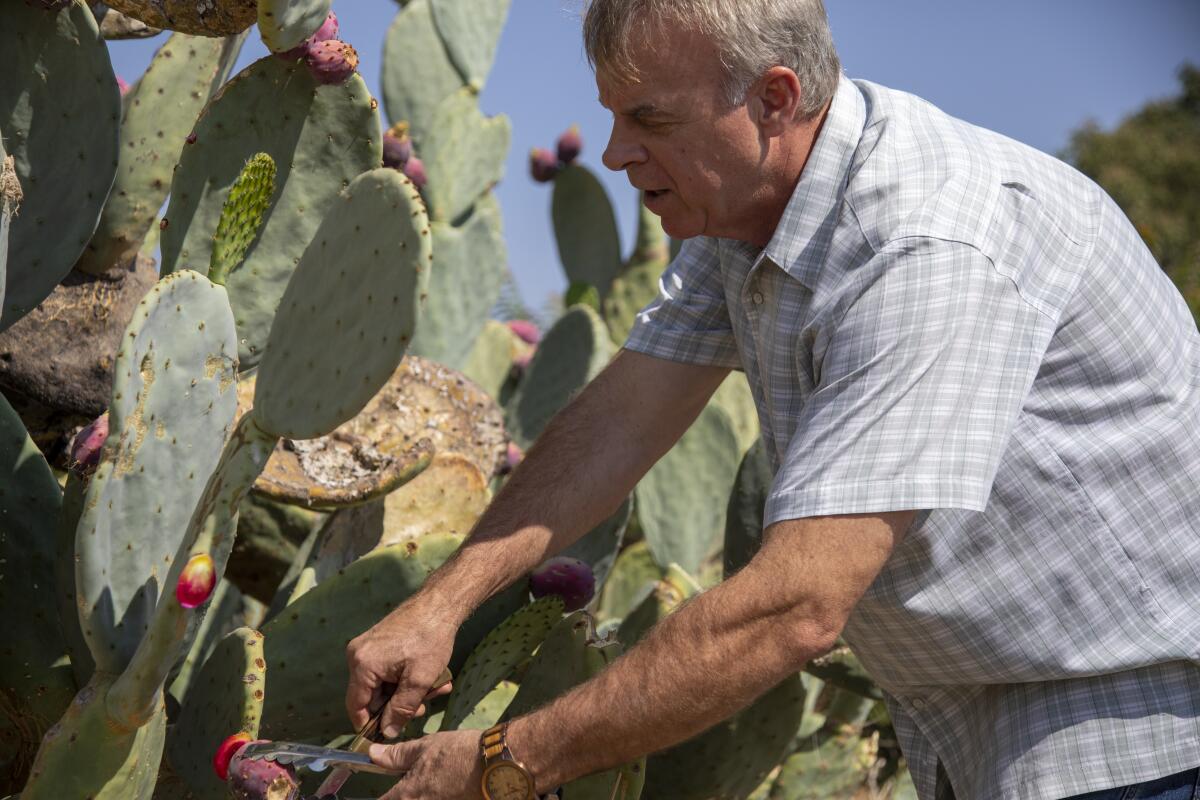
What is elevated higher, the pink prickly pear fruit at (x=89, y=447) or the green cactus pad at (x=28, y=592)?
the pink prickly pear fruit at (x=89, y=447)

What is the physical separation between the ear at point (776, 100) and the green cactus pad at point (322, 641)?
0.85m

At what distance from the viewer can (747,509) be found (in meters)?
2.57

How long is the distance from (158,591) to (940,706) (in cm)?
100

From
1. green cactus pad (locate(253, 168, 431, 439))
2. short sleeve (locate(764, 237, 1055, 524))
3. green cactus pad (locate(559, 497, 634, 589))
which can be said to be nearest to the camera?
short sleeve (locate(764, 237, 1055, 524))

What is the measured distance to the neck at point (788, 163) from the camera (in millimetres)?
1617

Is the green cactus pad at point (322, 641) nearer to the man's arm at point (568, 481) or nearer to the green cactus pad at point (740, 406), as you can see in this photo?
the man's arm at point (568, 481)

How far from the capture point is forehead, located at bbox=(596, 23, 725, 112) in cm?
154

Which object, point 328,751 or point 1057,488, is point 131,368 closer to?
point 328,751

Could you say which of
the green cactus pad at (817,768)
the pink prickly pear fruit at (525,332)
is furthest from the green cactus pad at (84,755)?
the pink prickly pear fruit at (525,332)

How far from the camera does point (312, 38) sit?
2.03 metres

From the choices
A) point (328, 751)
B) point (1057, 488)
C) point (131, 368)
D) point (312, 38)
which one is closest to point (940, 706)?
point (1057, 488)

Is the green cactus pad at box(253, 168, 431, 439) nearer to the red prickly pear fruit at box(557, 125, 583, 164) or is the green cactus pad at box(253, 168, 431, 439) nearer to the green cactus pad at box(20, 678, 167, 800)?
the green cactus pad at box(20, 678, 167, 800)

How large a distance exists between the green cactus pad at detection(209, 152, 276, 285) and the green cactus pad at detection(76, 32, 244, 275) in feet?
2.34

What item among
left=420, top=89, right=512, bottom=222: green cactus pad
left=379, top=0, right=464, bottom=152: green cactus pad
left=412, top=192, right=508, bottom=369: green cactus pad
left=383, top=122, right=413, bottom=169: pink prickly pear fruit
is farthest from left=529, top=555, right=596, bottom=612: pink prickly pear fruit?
left=379, top=0, right=464, bottom=152: green cactus pad
